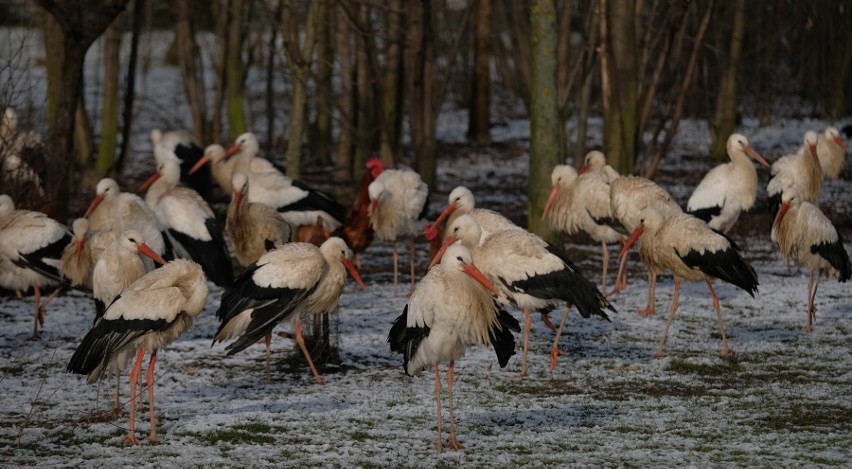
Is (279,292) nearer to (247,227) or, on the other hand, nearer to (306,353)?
(306,353)

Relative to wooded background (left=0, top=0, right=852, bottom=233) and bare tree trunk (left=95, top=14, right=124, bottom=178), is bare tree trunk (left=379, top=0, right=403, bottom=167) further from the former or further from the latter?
bare tree trunk (left=95, top=14, right=124, bottom=178)

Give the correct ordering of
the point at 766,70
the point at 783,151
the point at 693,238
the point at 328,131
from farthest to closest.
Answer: the point at 766,70
the point at 783,151
the point at 328,131
the point at 693,238

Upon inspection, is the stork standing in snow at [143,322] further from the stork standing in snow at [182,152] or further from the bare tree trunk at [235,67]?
the bare tree trunk at [235,67]

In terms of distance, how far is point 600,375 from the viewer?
28.5 feet

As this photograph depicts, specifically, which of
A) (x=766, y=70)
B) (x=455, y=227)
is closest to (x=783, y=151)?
(x=766, y=70)

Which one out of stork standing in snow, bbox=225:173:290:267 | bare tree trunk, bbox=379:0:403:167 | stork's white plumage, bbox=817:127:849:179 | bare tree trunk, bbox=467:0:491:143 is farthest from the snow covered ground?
bare tree trunk, bbox=467:0:491:143

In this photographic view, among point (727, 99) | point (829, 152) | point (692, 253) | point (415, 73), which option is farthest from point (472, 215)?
point (727, 99)

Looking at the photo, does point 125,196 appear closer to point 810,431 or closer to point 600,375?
point 600,375

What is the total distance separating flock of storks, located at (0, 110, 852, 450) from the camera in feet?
23.2

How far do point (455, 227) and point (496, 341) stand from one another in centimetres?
158

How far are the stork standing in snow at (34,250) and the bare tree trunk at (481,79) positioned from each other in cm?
1514

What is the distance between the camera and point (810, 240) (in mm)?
10172

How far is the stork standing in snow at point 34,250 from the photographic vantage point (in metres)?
10.0

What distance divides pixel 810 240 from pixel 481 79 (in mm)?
15779
